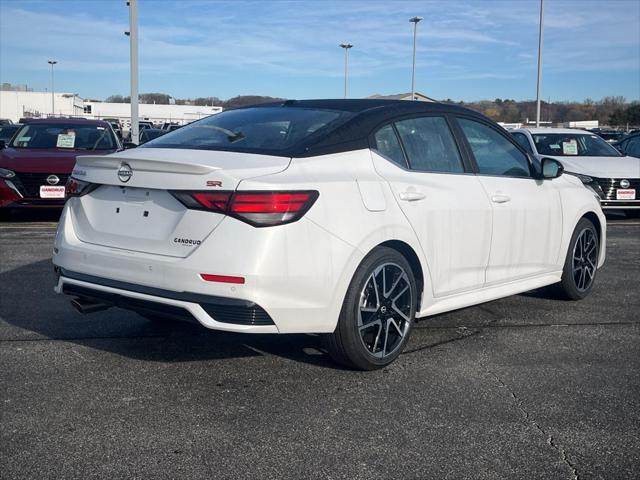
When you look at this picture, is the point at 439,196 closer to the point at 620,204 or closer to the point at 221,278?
the point at 221,278

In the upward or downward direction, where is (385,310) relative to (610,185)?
downward

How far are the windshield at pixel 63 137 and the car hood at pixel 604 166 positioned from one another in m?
7.60

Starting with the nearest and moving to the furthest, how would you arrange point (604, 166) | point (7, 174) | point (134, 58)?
1. point (7, 174)
2. point (604, 166)
3. point (134, 58)

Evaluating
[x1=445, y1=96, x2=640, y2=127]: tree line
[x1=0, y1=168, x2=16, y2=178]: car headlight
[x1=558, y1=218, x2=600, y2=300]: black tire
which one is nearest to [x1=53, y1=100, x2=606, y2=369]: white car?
[x1=558, y1=218, x2=600, y2=300]: black tire

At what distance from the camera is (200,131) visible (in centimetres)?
486

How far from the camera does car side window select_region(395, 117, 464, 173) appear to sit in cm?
482

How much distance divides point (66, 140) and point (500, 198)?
8607 mm

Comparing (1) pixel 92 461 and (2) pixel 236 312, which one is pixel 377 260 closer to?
(2) pixel 236 312

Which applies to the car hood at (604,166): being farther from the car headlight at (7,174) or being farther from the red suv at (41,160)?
the car headlight at (7,174)

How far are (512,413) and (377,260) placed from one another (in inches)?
43.4

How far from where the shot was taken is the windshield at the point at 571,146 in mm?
13117

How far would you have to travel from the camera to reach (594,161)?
1272cm

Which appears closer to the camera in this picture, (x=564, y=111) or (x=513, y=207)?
(x=513, y=207)

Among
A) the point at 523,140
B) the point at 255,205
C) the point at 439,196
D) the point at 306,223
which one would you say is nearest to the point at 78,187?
the point at 255,205
